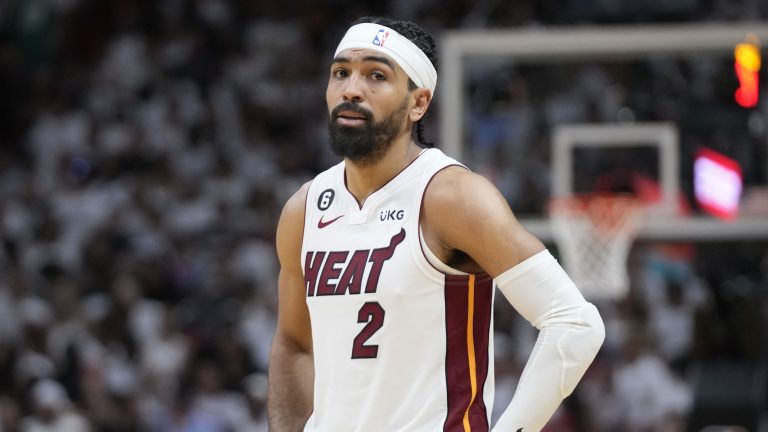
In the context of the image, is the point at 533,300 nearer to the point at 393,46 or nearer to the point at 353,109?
the point at 353,109

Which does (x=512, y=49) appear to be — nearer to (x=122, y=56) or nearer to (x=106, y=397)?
(x=106, y=397)

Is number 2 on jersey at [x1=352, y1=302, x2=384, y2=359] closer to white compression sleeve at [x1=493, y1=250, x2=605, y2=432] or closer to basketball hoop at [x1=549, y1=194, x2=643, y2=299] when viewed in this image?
white compression sleeve at [x1=493, y1=250, x2=605, y2=432]

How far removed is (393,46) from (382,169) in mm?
408

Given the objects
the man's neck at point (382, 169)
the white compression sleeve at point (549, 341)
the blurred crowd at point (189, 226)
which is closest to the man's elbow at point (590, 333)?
the white compression sleeve at point (549, 341)

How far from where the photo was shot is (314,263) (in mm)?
4449

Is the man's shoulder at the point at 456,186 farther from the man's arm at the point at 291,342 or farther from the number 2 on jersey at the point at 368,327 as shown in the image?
the man's arm at the point at 291,342

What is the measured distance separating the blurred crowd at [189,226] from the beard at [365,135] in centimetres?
795

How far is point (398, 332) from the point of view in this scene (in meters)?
4.19

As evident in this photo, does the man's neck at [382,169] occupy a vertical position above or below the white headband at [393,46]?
below

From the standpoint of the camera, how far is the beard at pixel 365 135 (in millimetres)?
4359

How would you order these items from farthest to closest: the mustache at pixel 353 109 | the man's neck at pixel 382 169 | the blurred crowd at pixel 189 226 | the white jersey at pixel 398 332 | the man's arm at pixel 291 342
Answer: the blurred crowd at pixel 189 226 < the man's arm at pixel 291 342 < the man's neck at pixel 382 169 < the mustache at pixel 353 109 < the white jersey at pixel 398 332

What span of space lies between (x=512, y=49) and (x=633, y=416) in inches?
143

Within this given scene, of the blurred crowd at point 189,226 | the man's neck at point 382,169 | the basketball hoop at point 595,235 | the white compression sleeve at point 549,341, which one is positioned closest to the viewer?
the white compression sleeve at point 549,341

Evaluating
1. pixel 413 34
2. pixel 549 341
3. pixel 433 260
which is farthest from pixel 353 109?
pixel 549 341
